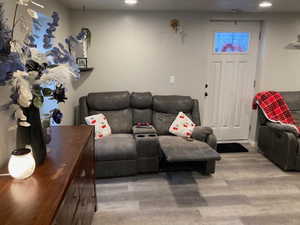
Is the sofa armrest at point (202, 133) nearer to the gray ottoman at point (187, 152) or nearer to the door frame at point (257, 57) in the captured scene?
the gray ottoman at point (187, 152)

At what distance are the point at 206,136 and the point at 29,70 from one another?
2505 mm

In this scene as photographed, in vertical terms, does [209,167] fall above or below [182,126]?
below

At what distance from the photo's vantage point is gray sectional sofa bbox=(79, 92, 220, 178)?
2896 mm

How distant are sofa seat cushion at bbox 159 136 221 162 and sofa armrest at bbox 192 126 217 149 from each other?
0.16 meters

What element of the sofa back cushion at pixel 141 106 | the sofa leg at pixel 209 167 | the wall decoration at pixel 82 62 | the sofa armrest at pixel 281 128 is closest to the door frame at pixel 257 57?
the sofa armrest at pixel 281 128

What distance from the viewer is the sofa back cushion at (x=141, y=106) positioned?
366 cm

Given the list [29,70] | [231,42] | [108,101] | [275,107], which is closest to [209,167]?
[275,107]

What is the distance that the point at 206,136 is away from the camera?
3238mm

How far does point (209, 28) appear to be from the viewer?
12.8 ft

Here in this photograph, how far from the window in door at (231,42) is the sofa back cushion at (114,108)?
1.87 meters

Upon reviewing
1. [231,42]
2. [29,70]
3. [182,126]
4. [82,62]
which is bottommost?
[182,126]

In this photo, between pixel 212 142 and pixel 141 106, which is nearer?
pixel 212 142

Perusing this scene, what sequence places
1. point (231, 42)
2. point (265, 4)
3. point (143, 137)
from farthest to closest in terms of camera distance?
point (231, 42) < point (265, 4) < point (143, 137)

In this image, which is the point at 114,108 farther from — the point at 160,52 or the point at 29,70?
the point at 29,70
